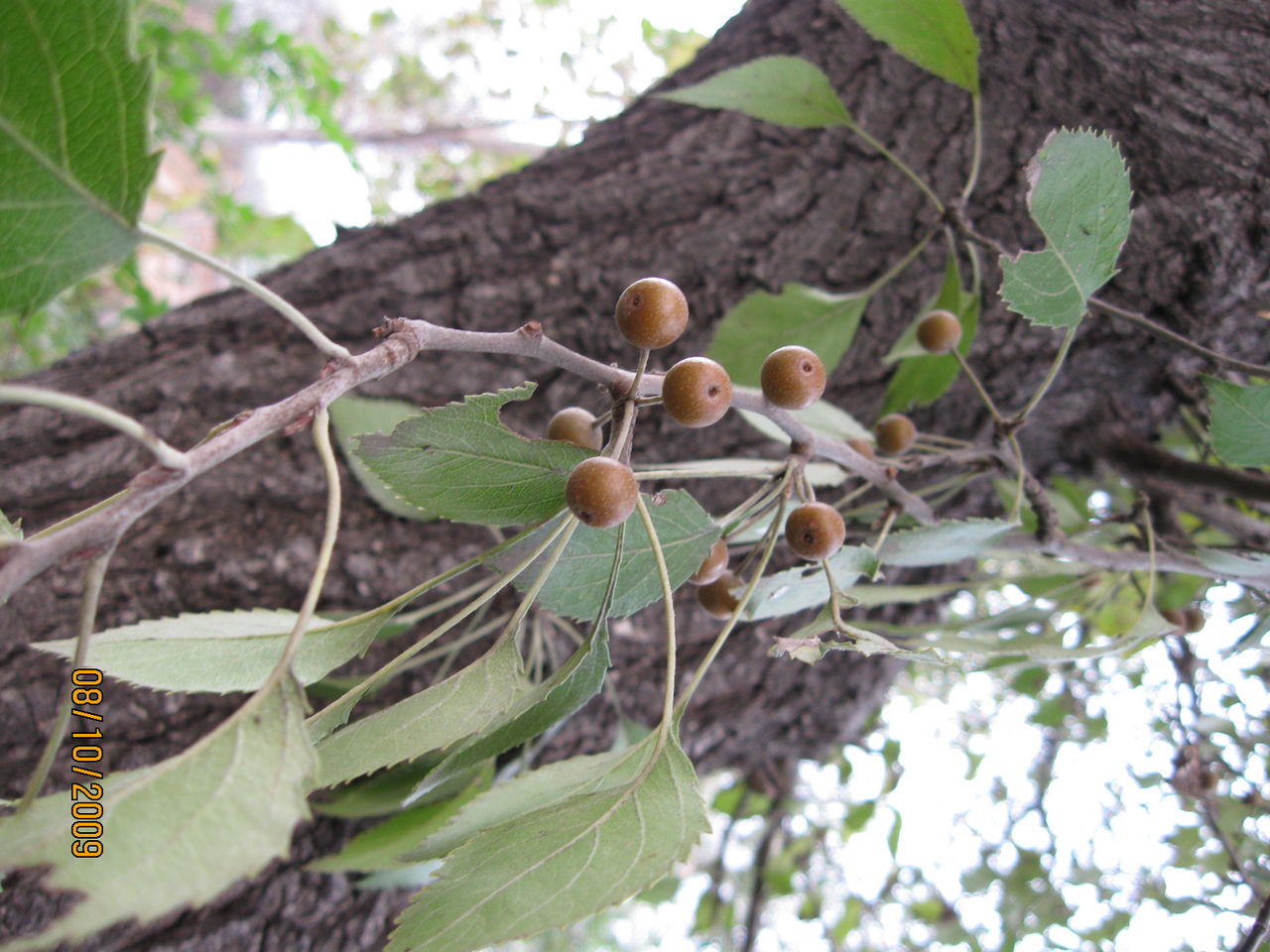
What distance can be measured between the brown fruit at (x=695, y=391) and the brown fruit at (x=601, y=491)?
2.8 inches

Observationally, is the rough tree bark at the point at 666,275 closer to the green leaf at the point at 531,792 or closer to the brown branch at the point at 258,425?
the green leaf at the point at 531,792

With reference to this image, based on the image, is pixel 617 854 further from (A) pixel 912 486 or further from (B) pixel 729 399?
(A) pixel 912 486

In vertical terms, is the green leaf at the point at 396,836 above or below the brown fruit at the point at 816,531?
below

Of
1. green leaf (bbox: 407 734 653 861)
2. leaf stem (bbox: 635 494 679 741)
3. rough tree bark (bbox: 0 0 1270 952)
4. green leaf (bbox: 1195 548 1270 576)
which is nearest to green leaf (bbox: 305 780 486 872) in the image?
rough tree bark (bbox: 0 0 1270 952)

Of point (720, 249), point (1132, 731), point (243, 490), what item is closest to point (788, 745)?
point (1132, 731)

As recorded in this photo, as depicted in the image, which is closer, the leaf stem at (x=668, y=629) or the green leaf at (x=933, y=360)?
the leaf stem at (x=668, y=629)

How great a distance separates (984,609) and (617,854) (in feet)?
7.54

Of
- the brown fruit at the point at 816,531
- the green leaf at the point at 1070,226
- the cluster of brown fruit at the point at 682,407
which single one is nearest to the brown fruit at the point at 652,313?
the cluster of brown fruit at the point at 682,407

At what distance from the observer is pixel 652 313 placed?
643 millimetres

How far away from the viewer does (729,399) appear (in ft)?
2.19

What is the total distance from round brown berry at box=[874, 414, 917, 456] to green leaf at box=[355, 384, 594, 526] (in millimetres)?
533

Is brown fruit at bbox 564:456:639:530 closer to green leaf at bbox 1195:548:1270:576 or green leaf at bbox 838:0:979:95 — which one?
green leaf at bbox 838:0:979:95

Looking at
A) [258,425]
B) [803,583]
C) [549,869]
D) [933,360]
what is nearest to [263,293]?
[258,425]

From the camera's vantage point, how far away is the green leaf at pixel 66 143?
48 centimetres
